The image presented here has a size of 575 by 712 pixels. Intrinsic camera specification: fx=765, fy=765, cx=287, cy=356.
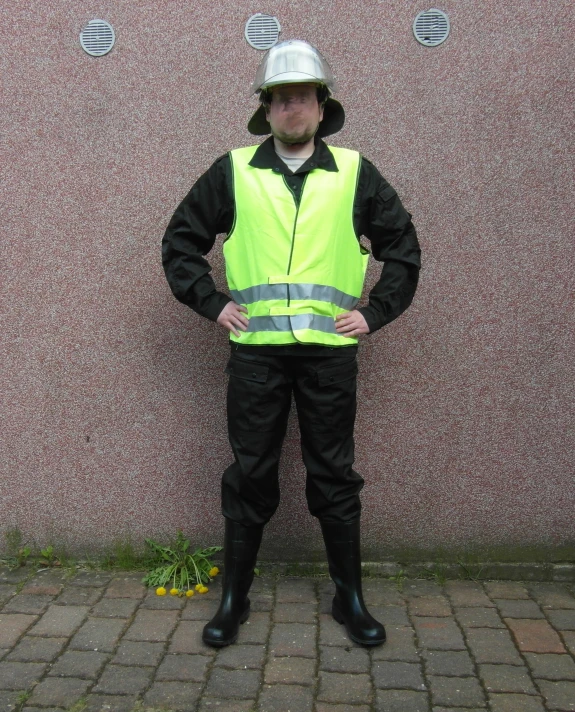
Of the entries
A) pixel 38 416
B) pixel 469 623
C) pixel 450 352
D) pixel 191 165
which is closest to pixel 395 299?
pixel 450 352

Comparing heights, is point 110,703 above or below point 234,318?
below

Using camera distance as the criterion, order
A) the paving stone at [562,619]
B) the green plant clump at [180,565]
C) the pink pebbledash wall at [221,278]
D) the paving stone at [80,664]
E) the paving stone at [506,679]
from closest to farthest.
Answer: the paving stone at [506,679] → the paving stone at [80,664] → the paving stone at [562,619] → the pink pebbledash wall at [221,278] → the green plant clump at [180,565]

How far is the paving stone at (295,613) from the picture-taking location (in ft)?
10.4

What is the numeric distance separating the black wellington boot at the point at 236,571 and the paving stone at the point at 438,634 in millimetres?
717

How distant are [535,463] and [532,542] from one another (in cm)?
38

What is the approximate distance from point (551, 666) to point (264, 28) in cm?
283

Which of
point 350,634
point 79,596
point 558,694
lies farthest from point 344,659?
point 79,596

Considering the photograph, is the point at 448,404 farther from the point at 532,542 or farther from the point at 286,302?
the point at 286,302

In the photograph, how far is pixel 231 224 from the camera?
2.96 m

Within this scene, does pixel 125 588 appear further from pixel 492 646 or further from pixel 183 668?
pixel 492 646

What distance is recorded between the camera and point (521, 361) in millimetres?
3492

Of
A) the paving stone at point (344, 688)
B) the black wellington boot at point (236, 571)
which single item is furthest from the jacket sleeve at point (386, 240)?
the paving stone at point (344, 688)

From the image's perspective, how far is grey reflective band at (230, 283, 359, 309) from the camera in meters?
2.83

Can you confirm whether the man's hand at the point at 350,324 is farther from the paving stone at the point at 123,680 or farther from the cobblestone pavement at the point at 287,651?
the paving stone at the point at 123,680
